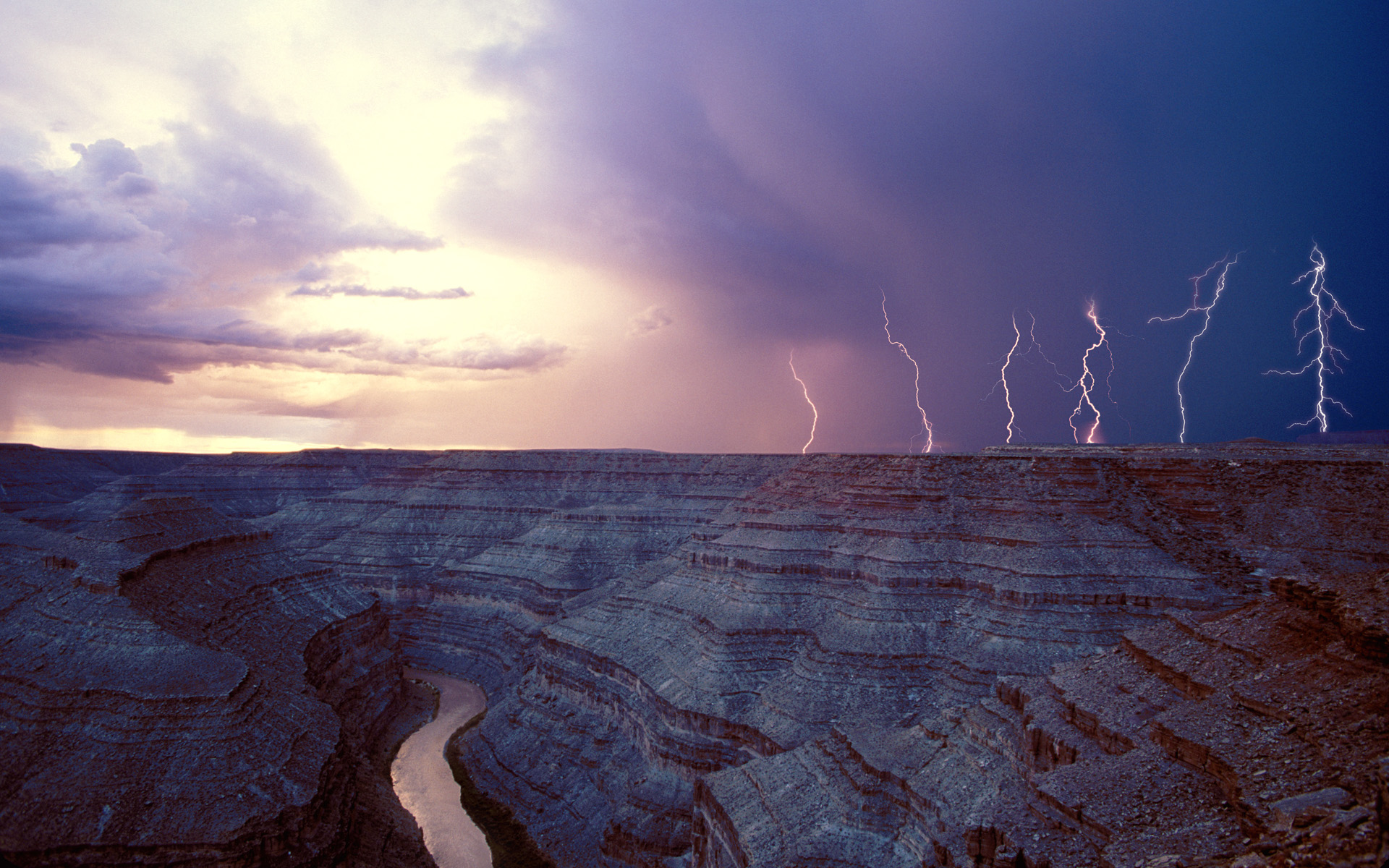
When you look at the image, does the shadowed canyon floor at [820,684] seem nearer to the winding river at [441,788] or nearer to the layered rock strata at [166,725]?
the layered rock strata at [166,725]

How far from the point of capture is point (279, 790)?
3028cm

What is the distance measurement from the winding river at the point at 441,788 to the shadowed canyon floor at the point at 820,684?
1.79 metres

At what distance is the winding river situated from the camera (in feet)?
128

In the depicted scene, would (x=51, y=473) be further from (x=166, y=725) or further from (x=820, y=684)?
(x=820, y=684)

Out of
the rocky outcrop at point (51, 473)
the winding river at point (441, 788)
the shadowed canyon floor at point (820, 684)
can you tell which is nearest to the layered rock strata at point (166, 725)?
the shadowed canyon floor at point (820, 684)

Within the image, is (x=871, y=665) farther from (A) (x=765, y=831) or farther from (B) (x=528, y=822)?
(B) (x=528, y=822)

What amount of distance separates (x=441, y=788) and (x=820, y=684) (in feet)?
86.0

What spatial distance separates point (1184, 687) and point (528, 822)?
113 ft

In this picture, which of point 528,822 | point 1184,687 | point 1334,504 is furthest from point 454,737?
point 1334,504

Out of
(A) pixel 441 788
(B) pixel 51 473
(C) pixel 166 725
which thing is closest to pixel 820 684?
(A) pixel 441 788

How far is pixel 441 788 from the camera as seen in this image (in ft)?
151

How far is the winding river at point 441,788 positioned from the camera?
1531 inches

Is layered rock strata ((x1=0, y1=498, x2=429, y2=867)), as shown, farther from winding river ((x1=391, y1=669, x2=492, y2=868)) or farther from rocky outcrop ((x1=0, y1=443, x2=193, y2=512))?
rocky outcrop ((x1=0, y1=443, x2=193, y2=512))

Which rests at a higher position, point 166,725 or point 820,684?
point 820,684
